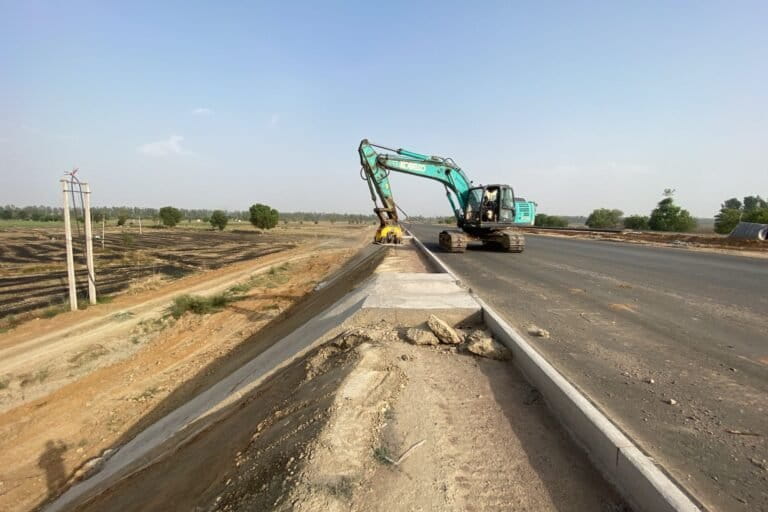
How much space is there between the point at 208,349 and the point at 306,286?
7.01 m

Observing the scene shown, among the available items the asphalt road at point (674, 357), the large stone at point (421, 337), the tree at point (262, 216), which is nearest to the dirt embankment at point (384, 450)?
the large stone at point (421, 337)

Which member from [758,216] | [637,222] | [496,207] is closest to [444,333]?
[496,207]

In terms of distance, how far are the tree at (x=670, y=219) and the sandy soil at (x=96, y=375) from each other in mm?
50713

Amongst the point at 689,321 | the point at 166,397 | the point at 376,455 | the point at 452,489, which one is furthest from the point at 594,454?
the point at 166,397

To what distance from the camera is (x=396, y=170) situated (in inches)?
709

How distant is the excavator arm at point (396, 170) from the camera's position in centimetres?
1748

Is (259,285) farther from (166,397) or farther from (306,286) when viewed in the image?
(166,397)

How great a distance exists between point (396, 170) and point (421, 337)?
1396cm

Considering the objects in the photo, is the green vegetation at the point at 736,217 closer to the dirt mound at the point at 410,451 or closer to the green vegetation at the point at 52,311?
the dirt mound at the point at 410,451

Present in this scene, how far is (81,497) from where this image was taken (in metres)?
4.53

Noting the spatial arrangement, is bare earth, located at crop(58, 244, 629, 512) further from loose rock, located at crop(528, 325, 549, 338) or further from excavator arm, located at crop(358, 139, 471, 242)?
excavator arm, located at crop(358, 139, 471, 242)

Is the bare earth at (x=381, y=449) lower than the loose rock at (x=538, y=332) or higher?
lower

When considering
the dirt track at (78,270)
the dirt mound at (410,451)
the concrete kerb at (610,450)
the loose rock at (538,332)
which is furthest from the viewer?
the dirt track at (78,270)

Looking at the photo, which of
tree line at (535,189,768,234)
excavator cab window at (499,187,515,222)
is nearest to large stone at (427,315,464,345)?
excavator cab window at (499,187,515,222)
